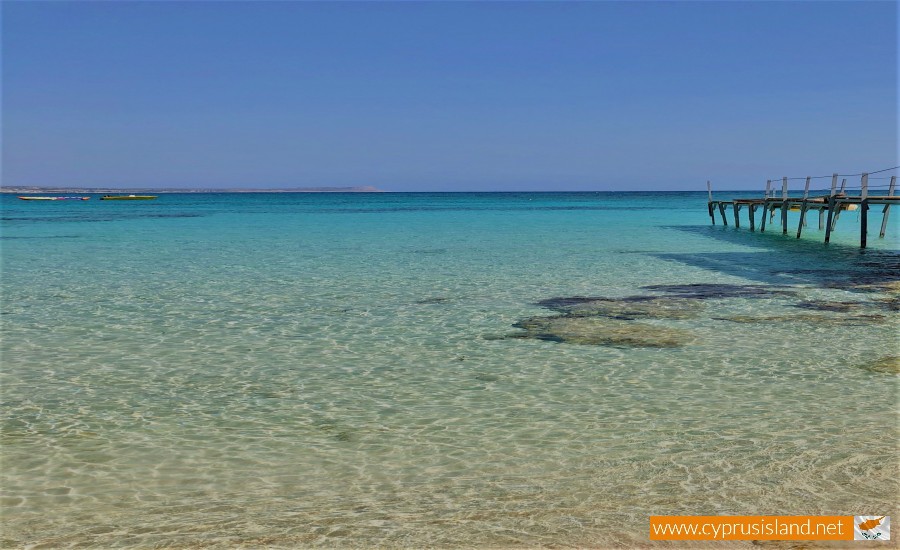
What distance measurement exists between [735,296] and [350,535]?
36.0 ft

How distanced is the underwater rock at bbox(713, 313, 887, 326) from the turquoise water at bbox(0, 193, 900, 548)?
0.31 feet

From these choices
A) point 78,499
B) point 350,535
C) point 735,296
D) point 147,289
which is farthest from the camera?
point 147,289

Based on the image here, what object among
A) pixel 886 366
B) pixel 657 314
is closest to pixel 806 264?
pixel 657 314

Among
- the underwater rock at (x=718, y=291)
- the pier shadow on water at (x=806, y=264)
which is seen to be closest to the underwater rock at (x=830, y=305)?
the underwater rock at (x=718, y=291)

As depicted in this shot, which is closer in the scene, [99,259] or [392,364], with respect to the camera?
[392,364]

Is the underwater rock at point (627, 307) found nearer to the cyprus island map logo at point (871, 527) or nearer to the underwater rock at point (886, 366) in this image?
the underwater rock at point (886, 366)

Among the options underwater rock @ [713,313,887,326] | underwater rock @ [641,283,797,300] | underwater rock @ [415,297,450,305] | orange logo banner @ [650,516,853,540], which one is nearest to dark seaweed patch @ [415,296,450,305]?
underwater rock @ [415,297,450,305]

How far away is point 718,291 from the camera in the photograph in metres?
14.8

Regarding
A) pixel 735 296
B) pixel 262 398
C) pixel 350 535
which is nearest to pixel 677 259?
pixel 735 296

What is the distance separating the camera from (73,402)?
24.6 feet

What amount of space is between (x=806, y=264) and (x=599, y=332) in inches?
469

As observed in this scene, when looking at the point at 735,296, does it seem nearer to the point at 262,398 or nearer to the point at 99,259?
the point at 262,398

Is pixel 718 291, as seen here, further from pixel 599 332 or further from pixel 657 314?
pixel 599 332

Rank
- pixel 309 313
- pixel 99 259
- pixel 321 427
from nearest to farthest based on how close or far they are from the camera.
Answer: pixel 321 427 < pixel 309 313 < pixel 99 259
